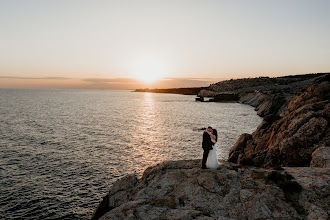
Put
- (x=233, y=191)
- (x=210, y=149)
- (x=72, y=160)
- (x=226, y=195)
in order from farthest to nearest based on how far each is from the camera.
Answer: (x=72, y=160) < (x=210, y=149) < (x=233, y=191) < (x=226, y=195)

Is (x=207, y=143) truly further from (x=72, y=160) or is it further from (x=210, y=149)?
(x=72, y=160)

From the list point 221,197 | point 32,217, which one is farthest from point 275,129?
point 32,217

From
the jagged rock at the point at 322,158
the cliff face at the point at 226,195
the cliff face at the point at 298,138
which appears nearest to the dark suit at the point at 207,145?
the cliff face at the point at 226,195

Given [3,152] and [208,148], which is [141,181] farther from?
[3,152]

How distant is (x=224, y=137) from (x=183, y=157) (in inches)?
782

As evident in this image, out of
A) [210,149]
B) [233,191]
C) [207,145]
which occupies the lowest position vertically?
[233,191]

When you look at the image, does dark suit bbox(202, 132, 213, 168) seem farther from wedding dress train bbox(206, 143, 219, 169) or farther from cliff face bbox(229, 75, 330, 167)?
cliff face bbox(229, 75, 330, 167)

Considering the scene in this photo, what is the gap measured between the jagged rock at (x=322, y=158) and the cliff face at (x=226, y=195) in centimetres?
245

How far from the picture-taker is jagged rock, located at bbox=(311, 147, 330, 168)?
742 inches

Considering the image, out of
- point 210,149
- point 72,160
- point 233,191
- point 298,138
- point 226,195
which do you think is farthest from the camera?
point 72,160

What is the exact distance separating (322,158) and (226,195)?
34.7 feet

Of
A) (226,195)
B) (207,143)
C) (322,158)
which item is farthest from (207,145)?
(322,158)

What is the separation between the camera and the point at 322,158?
63.4 feet

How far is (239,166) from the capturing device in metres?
19.1
